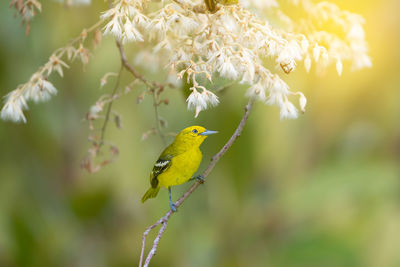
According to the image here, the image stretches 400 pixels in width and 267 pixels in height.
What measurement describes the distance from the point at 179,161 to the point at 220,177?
2.24ft

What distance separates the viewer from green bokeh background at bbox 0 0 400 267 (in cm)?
171

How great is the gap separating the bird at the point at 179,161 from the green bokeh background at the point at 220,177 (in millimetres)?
387

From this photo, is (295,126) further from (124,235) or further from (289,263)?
(124,235)

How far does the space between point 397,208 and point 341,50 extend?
3.27 feet

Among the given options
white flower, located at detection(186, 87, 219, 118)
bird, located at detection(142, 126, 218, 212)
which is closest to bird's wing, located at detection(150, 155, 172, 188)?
bird, located at detection(142, 126, 218, 212)

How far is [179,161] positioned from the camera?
111 cm

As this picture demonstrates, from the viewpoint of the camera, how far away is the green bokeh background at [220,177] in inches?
67.2

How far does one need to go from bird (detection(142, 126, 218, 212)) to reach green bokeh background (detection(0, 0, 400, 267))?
1.27 ft

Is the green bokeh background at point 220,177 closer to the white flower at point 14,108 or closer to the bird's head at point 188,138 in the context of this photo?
the bird's head at point 188,138

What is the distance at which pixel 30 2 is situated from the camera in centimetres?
92

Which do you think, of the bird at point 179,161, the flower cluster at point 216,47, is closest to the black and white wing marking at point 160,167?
the bird at point 179,161

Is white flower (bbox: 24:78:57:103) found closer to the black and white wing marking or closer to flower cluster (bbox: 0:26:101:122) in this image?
flower cluster (bbox: 0:26:101:122)

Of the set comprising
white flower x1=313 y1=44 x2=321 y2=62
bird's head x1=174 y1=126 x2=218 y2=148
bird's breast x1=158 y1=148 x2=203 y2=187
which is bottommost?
bird's breast x1=158 y1=148 x2=203 y2=187

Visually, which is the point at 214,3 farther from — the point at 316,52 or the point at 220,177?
the point at 220,177
